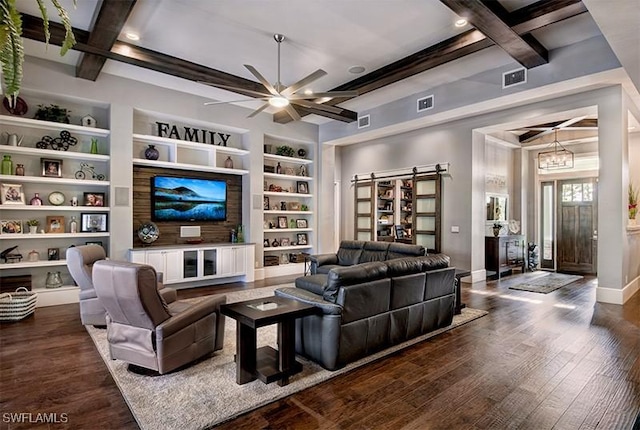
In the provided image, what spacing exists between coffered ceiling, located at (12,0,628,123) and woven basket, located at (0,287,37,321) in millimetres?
3145

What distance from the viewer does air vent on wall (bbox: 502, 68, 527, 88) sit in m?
5.30

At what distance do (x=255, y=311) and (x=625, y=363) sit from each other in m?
3.38

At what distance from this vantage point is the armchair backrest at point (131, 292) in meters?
2.73

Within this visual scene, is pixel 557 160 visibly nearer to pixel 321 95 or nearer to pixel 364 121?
pixel 364 121

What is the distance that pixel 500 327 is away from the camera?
4.28 m

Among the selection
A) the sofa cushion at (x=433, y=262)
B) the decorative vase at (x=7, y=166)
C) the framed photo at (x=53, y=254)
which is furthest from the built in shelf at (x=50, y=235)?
the sofa cushion at (x=433, y=262)

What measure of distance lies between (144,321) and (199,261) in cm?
376

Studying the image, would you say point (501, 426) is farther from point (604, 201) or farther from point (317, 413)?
point (604, 201)

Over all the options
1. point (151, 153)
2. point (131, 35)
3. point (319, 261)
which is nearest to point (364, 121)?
point (319, 261)

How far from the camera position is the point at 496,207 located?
8.09 meters

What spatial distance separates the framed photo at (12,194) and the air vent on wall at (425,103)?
658cm

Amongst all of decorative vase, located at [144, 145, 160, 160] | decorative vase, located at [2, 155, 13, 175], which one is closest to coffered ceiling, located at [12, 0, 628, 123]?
decorative vase, located at [144, 145, 160, 160]

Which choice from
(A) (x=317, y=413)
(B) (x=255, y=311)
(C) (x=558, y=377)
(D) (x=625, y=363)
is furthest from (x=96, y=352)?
(D) (x=625, y=363)

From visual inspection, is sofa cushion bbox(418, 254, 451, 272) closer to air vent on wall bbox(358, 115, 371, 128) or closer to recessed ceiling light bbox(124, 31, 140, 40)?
air vent on wall bbox(358, 115, 371, 128)
